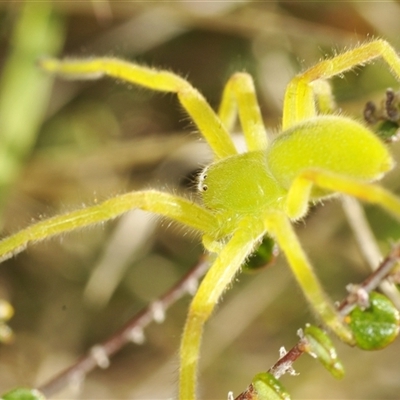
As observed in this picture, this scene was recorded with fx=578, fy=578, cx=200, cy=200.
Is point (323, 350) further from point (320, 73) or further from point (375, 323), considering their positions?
point (320, 73)

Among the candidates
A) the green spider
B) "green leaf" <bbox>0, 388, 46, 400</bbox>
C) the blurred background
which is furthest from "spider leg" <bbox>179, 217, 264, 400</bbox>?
the blurred background

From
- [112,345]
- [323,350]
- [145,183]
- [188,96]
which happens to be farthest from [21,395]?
[145,183]

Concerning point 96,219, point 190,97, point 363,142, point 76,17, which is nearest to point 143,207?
point 96,219

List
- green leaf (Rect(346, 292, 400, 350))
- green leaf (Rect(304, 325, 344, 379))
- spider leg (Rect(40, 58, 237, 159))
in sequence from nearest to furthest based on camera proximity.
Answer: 1. green leaf (Rect(304, 325, 344, 379))
2. green leaf (Rect(346, 292, 400, 350))
3. spider leg (Rect(40, 58, 237, 159))


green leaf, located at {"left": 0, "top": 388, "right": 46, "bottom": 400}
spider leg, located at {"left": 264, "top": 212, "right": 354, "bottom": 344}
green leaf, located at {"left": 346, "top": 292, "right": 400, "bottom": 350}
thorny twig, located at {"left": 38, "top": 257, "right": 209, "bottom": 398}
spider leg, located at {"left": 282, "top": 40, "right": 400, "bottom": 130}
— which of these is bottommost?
green leaf, located at {"left": 346, "top": 292, "right": 400, "bottom": 350}

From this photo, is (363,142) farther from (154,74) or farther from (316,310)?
(154,74)

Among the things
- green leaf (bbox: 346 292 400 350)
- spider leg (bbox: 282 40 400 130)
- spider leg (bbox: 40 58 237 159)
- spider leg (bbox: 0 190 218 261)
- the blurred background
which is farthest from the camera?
the blurred background

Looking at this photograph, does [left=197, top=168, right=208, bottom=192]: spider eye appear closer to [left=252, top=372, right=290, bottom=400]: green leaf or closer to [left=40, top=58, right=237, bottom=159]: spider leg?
[left=40, top=58, right=237, bottom=159]: spider leg
